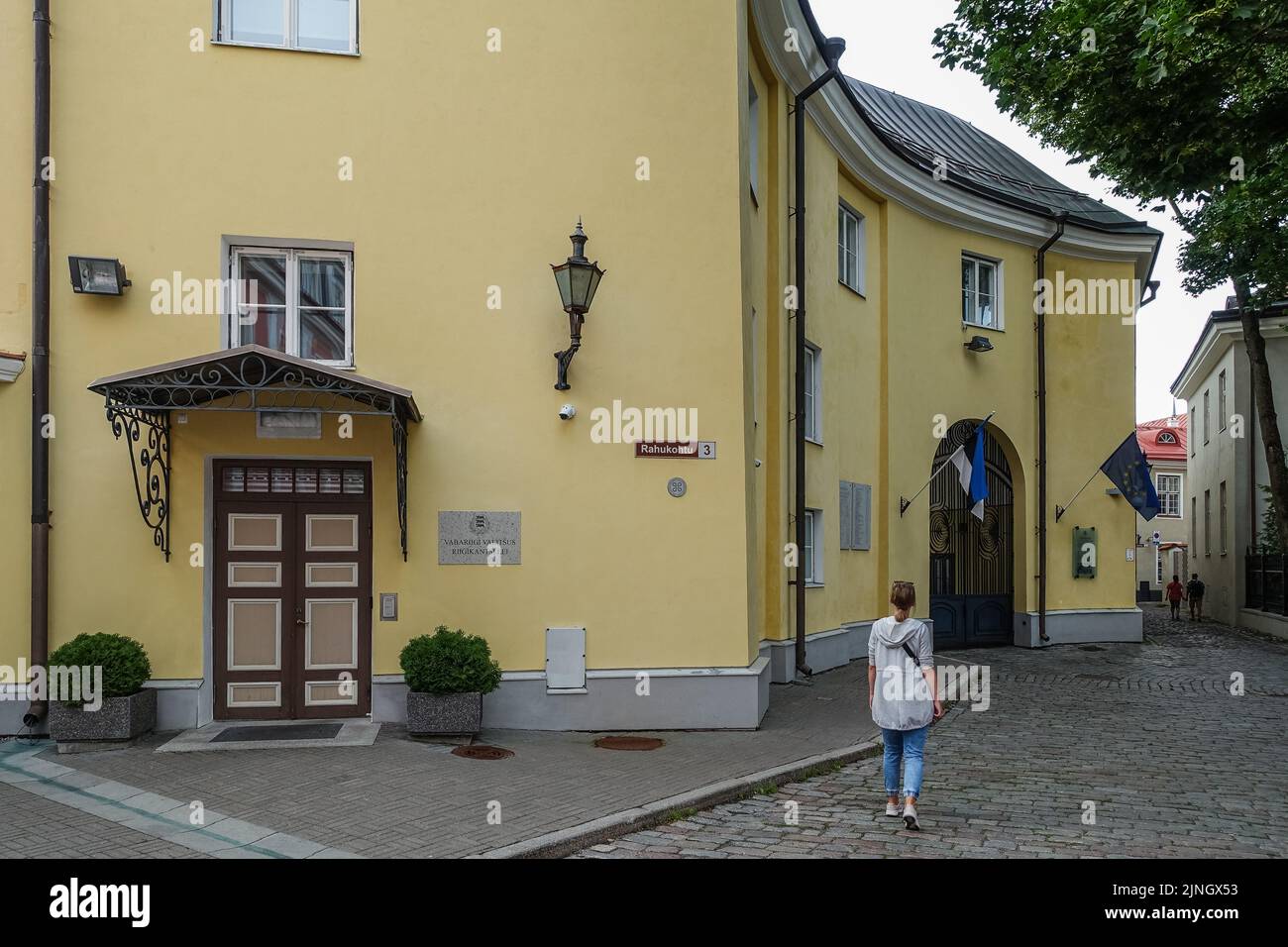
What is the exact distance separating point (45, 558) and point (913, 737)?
7633 mm

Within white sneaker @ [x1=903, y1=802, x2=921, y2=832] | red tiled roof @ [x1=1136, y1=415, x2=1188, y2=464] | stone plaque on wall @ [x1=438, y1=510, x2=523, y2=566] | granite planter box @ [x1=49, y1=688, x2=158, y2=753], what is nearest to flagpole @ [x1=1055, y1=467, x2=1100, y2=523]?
stone plaque on wall @ [x1=438, y1=510, x2=523, y2=566]

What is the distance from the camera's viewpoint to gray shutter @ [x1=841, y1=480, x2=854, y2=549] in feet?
53.7

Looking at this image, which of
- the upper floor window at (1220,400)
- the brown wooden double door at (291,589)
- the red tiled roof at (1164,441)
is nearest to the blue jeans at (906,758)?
the brown wooden double door at (291,589)

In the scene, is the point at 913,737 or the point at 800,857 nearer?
the point at 800,857

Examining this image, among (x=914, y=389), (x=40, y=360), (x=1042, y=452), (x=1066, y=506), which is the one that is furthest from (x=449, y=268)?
(x=1066, y=506)

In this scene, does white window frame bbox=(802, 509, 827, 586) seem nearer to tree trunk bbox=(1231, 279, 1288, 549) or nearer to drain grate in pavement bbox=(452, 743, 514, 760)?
drain grate in pavement bbox=(452, 743, 514, 760)

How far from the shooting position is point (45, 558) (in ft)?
31.2

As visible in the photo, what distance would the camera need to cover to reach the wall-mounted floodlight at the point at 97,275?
31.4 ft

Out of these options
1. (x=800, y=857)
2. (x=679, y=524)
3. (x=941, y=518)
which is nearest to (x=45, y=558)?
(x=679, y=524)

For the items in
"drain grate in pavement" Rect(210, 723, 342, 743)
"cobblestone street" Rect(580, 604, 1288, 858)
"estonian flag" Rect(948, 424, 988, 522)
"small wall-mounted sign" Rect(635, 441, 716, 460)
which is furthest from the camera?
"estonian flag" Rect(948, 424, 988, 522)

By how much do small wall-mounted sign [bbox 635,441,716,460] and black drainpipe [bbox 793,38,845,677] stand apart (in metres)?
3.77

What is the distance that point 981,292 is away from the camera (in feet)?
66.0

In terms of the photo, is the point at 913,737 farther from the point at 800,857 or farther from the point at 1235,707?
the point at 1235,707
